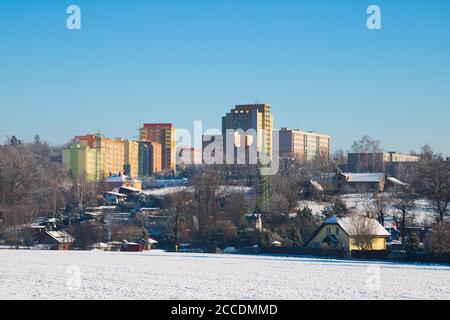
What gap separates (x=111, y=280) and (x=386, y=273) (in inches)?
454

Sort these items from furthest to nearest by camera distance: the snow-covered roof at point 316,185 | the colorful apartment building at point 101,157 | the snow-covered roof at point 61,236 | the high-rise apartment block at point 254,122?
the high-rise apartment block at point 254,122, the colorful apartment building at point 101,157, the snow-covered roof at point 316,185, the snow-covered roof at point 61,236

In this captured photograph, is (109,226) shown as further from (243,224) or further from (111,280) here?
(111,280)

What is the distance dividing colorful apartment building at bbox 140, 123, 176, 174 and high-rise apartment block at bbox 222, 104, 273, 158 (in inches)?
681

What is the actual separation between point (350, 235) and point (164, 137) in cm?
13593

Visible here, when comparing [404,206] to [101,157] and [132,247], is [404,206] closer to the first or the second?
[132,247]

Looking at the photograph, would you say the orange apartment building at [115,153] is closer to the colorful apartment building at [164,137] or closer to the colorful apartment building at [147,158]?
the colorful apartment building at [147,158]

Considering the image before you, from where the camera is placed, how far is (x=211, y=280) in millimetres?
26094

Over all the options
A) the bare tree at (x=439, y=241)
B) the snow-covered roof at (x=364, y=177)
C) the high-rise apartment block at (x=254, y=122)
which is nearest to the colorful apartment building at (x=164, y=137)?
the high-rise apartment block at (x=254, y=122)

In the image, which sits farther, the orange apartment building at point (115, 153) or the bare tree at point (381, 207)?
the orange apartment building at point (115, 153)

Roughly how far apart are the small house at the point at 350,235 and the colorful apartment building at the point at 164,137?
124 m

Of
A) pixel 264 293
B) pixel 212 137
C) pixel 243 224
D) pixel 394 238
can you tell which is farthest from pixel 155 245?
pixel 212 137

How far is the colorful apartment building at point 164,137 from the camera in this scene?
174875mm

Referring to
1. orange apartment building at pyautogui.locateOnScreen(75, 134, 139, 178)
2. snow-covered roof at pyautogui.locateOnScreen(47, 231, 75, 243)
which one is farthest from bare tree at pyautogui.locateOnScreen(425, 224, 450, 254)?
orange apartment building at pyautogui.locateOnScreen(75, 134, 139, 178)

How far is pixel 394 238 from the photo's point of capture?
57.3 meters
